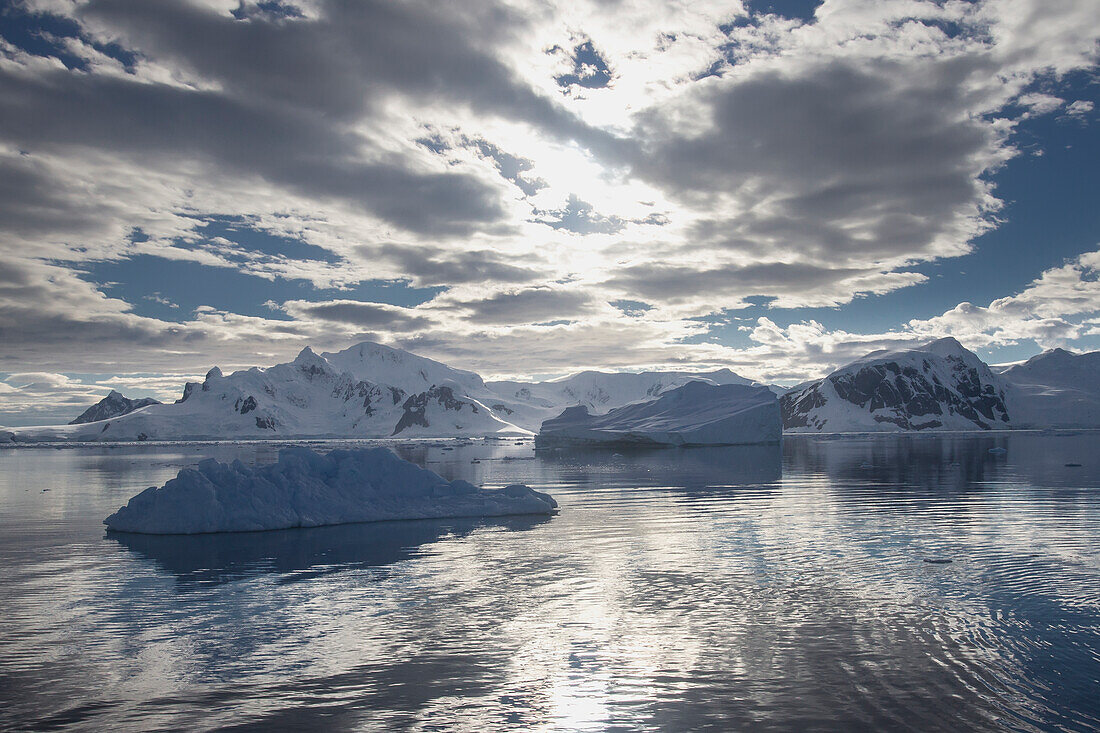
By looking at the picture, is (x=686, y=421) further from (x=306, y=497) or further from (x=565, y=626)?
(x=565, y=626)

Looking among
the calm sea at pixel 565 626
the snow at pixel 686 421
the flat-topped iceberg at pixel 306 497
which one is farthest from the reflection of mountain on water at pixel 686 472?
the snow at pixel 686 421

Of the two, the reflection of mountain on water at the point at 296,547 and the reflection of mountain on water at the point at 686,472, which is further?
the reflection of mountain on water at the point at 686,472

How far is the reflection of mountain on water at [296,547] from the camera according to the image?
675 inches

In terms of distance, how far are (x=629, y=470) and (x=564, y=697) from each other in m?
41.2

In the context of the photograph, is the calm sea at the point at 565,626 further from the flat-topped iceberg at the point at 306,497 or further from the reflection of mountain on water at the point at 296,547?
the flat-topped iceberg at the point at 306,497

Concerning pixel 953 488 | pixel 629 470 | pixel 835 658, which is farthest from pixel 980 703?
pixel 629 470

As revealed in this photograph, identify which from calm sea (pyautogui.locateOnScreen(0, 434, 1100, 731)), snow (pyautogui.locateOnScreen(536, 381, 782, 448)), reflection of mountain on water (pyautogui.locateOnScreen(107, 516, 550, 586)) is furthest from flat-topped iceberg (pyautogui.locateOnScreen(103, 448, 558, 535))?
snow (pyautogui.locateOnScreen(536, 381, 782, 448))

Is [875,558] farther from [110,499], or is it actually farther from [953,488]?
[110,499]

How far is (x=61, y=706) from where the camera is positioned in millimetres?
→ 8906

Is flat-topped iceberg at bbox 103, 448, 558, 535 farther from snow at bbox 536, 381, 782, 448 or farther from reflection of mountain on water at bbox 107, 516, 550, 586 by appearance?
snow at bbox 536, 381, 782, 448

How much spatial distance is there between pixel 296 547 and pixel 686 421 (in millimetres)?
69712

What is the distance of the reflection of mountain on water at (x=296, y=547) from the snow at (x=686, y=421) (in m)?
59.8

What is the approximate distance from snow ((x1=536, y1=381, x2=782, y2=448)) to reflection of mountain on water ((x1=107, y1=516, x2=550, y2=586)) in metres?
59.8

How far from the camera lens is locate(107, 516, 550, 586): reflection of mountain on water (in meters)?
17.2
